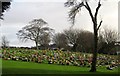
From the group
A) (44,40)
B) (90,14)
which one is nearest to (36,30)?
(44,40)

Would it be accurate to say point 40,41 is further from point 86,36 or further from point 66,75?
point 66,75

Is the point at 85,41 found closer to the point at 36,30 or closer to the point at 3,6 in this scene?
the point at 36,30

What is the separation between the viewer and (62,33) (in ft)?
281

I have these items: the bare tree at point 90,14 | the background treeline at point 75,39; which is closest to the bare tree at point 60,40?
the background treeline at point 75,39

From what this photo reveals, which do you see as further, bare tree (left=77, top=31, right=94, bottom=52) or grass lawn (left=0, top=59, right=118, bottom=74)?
bare tree (left=77, top=31, right=94, bottom=52)

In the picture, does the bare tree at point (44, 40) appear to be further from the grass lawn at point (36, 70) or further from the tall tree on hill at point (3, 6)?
the tall tree on hill at point (3, 6)

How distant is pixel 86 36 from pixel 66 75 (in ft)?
202

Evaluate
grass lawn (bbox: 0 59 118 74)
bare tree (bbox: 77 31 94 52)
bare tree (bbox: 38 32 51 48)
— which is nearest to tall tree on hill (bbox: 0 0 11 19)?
grass lawn (bbox: 0 59 118 74)

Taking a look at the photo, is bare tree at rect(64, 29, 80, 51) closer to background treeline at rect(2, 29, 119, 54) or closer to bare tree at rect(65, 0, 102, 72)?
background treeline at rect(2, 29, 119, 54)

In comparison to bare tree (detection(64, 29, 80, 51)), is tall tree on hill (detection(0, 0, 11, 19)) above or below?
below

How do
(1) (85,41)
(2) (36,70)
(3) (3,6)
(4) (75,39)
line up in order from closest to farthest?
(3) (3,6) < (2) (36,70) < (1) (85,41) < (4) (75,39)

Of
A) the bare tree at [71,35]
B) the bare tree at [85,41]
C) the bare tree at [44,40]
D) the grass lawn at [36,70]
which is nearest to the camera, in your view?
the grass lawn at [36,70]

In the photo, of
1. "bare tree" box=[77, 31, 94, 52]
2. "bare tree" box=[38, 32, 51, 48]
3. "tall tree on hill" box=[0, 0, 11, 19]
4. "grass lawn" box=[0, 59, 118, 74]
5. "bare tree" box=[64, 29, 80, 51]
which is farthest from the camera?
"bare tree" box=[64, 29, 80, 51]

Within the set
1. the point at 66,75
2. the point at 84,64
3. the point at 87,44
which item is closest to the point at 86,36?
the point at 87,44
